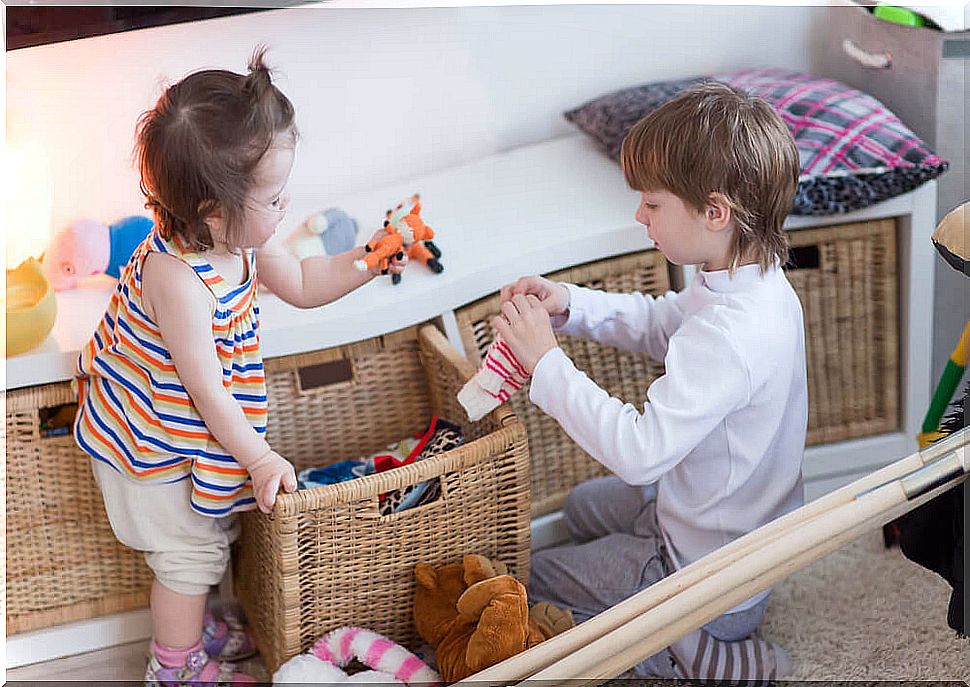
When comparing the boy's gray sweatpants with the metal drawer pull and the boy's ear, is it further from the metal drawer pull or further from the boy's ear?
the metal drawer pull

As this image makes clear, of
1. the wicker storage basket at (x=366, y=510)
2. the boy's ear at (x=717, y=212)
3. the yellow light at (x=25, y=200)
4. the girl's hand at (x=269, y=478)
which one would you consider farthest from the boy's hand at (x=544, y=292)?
the yellow light at (x=25, y=200)

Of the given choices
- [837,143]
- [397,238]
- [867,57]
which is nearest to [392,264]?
[397,238]

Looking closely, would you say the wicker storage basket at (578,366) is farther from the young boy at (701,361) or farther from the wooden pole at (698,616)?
the wooden pole at (698,616)

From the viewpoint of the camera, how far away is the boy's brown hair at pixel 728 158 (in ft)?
4.11

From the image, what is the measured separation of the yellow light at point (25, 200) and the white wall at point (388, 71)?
0.02m

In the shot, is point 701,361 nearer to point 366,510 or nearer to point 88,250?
point 366,510

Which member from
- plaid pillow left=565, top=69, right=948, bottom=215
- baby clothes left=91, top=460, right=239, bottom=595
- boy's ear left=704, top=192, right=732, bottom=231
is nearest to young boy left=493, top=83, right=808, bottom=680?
boy's ear left=704, top=192, right=732, bottom=231

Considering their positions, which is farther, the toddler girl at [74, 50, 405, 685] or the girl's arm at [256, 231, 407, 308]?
the girl's arm at [256, 231, 407, 308]

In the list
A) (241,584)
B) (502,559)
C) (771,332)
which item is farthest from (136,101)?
(771,332)

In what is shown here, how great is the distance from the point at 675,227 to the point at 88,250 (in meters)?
0.80

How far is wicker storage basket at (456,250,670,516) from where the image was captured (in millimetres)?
1612

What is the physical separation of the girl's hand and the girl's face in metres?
0.25

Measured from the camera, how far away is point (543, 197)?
68.7 inches

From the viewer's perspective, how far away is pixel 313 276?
1.45 metres
